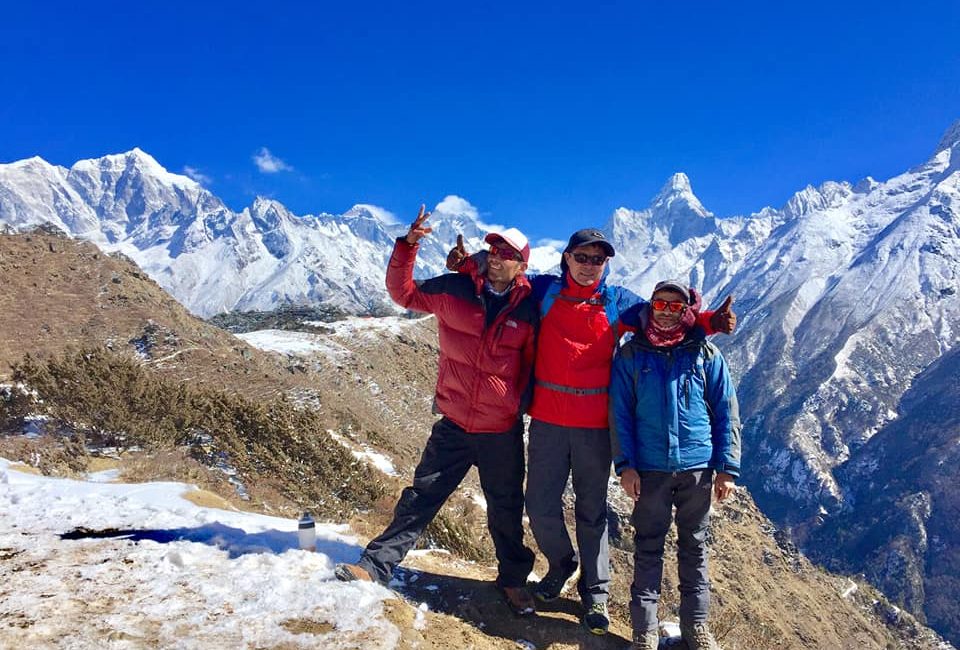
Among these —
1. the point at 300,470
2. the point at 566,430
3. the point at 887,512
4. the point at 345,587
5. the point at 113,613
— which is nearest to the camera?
the point at 113,613

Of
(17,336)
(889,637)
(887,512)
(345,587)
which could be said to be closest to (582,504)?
(345,587)

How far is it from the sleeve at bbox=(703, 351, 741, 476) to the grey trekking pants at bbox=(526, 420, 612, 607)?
96 centimetres

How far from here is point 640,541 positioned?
17.3 ft

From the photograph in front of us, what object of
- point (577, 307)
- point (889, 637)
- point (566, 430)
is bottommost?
point (889, 637)

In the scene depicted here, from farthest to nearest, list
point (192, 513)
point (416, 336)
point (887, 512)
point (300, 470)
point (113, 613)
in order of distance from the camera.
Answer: point (887, 512), point (416, 336), point (300, 470), point (192, 513), point (113, 613)

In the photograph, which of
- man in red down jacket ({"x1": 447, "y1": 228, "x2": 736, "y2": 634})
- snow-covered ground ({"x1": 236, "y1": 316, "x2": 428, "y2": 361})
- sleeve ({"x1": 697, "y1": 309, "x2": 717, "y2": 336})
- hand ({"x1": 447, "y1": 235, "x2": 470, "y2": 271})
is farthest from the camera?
snow-covered ground ({"x1": 236, "y1": 316, "x2": 428, "y2": 361})

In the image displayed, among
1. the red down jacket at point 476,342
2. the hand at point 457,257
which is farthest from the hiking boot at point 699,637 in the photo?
the hand at point 457,257

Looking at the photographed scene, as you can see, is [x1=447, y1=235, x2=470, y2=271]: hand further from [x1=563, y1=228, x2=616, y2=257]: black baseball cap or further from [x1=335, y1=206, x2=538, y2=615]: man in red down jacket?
[x1=563, y1=228, x2=616, y2=257]: black baseball cap

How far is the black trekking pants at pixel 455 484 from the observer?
18.1 feet

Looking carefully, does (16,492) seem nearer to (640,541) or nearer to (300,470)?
(300,470)

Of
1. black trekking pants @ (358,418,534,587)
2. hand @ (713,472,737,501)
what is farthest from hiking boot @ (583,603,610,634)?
hand @ (713,472,737,501)

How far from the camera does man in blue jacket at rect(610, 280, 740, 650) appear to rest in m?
5.05

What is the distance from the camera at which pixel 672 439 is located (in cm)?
499

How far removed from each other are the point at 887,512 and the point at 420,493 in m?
194
